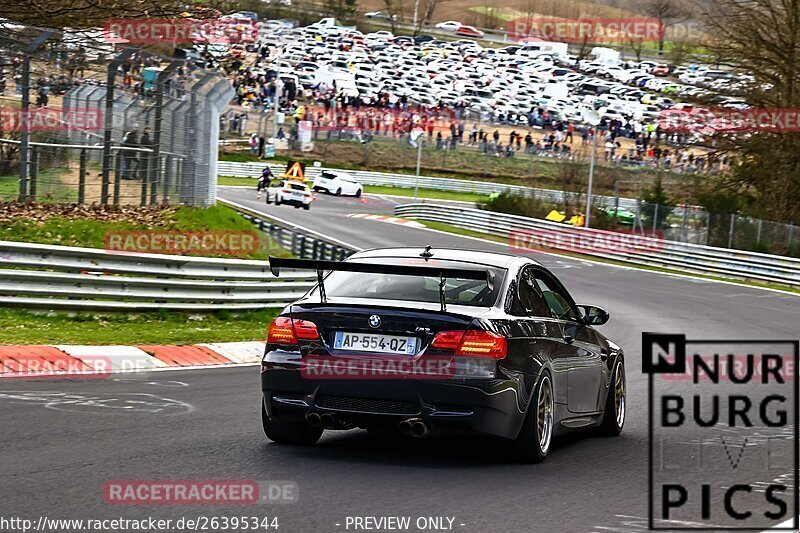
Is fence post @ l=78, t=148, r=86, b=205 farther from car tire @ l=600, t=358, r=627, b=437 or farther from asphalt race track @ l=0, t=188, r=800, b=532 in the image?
car tire @ l=600, t=358, r=627, b=437

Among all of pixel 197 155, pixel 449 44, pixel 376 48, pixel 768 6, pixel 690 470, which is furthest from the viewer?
pixel 449 44

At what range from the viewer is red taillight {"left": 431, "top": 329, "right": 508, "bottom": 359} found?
296 inches

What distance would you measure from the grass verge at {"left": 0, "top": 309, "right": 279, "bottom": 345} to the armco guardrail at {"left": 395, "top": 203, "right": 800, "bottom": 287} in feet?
83.0

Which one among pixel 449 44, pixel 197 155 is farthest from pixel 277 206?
pixel 449 44

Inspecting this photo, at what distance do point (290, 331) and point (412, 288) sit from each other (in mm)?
849

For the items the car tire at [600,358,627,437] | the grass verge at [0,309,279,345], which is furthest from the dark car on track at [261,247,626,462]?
the grass verge at [0,309,279,345]

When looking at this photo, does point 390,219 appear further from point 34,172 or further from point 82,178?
point 34,172

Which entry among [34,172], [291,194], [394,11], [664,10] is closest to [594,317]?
[34,172]

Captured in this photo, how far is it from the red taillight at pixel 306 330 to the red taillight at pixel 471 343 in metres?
0.77

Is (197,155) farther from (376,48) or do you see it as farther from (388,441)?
(376,48)

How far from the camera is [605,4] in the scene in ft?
630

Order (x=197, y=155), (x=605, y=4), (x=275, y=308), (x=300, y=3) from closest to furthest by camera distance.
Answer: (x=275, y=308) → (x=197, y=155) → (x=300, y=3) → (x=605, y=4)

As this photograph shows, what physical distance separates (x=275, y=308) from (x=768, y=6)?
30.8m

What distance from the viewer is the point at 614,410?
9867 mm
